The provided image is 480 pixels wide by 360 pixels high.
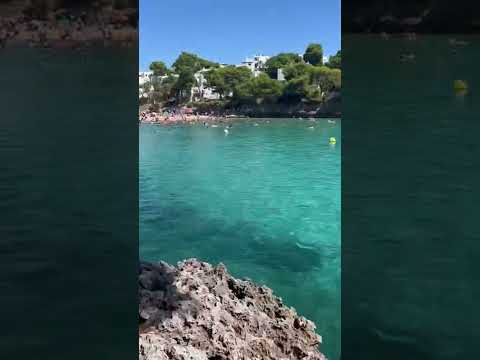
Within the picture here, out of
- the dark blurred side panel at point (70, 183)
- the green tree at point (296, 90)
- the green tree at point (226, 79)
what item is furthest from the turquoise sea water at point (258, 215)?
the green tree at point (226, 79)

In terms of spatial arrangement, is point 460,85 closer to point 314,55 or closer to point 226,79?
point 226,79

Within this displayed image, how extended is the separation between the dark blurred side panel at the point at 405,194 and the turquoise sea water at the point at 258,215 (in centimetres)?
192

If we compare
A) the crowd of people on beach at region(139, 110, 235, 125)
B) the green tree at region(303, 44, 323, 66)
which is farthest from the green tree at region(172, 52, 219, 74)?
the green tree at region(303, 44, 323, 66)

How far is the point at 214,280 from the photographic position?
3.16 meters

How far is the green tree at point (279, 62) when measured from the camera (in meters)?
33.7

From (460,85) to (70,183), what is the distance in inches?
57.7

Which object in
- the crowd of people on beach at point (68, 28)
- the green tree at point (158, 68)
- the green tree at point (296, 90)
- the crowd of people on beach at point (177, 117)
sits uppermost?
the green tree at point (158, 68)

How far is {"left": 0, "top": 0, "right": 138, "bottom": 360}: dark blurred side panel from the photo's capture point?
1.61 metres

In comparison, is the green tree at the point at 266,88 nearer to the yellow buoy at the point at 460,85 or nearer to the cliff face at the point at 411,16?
the yellow buoy at the point at 460,85

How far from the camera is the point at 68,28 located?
6.16 feet

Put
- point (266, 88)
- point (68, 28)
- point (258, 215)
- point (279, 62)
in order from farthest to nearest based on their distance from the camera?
point (279, 62), point (266, 88), point (258, 215), point (68, 28)

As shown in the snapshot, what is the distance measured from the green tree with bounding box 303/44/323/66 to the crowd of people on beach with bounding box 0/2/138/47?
32.7m

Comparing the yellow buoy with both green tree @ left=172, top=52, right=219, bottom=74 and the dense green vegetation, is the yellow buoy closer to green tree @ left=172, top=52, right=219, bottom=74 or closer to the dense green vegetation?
the dense green vegetation

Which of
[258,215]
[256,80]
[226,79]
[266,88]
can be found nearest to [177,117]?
[226,79]
